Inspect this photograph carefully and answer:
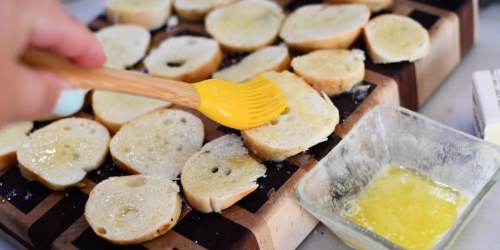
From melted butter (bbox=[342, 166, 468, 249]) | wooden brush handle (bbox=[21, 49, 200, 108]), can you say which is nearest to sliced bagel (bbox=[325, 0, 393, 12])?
melted butter (bbox=[342, 166, 468, 249])

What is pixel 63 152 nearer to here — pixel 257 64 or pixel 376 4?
pixel 257 64

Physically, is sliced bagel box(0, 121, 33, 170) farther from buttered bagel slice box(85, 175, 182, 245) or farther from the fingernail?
the fingernail

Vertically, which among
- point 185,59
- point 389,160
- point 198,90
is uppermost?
point 198,90

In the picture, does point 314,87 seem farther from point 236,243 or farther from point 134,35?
point 134,35

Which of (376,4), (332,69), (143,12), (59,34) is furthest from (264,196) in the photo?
(143,12)

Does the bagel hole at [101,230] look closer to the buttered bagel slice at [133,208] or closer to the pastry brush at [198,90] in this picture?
the buttered bagel slice at [133,208]

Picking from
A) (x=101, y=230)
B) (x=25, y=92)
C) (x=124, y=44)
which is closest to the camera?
(x=25, y=92)

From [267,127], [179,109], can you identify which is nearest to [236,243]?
[267,127]
